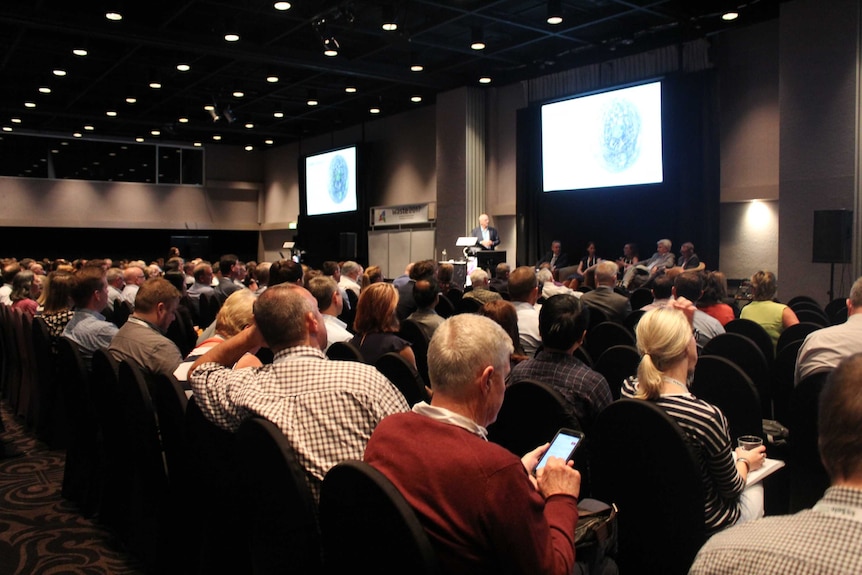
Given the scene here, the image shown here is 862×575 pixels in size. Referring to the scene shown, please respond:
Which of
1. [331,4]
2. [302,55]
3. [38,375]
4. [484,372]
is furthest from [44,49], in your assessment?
[484,372]

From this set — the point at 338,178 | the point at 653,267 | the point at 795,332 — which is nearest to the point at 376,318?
the point at 795,332

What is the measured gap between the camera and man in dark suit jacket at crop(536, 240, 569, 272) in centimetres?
1273

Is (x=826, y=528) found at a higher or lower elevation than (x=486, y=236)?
lower

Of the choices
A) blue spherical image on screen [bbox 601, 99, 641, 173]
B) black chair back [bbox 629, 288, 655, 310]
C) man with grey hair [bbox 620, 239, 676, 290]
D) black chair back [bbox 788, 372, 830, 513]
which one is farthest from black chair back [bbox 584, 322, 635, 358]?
blue spherical image on screen [bbox 601, 99, 641, 173]

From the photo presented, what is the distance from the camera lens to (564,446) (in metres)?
1.93

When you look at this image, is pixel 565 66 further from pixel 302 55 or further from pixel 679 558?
pixel 679 558

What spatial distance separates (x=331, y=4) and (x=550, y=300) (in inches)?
317

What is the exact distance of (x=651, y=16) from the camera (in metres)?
10.3

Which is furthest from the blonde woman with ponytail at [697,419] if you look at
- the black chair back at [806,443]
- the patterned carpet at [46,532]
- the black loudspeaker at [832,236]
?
the black loudspeaker at [832,236]

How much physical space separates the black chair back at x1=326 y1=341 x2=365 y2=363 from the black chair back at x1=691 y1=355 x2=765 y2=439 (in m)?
1.64

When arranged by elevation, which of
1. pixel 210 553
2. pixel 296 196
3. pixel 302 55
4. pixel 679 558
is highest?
pixel 302 55

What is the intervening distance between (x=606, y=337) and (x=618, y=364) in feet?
3.60

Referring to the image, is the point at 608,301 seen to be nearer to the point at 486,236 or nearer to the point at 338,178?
the point at 486,236

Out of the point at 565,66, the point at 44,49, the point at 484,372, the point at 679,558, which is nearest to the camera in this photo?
the point at 484,372
